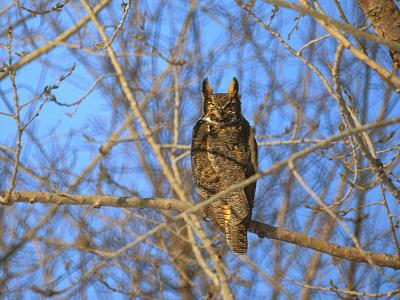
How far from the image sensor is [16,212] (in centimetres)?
479

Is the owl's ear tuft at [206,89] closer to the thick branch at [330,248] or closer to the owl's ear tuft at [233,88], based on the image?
the owl's ear tuft at [233,88]

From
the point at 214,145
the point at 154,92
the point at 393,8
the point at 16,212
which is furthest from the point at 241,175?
the point at 154,92

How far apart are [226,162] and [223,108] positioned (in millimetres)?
325

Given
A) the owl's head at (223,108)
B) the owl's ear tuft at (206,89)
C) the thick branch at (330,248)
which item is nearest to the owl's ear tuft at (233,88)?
the owl's head at (223,108)

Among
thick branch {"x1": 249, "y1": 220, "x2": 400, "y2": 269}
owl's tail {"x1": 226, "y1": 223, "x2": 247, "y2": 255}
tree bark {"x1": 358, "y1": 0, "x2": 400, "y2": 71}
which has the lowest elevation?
thick branch {"x1": 249, "y1": 220, "x2": 400, "y2": 269}

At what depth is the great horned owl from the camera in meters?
3.10

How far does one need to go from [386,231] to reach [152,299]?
2077 mm

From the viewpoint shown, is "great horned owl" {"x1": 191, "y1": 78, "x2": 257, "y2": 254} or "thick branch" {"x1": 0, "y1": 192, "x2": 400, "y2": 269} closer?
"thick branch" {"x1": 0, "y1": 192, "x2": 400, "y2": 269}

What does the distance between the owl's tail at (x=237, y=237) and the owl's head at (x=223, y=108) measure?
61 cm

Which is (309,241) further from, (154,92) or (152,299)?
(154,92)

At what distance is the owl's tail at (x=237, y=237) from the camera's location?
3.08m

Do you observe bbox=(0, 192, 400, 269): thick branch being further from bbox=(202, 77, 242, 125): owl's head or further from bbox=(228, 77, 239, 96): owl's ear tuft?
bbox=(228, 77, 239, 96): owl's ear tuft

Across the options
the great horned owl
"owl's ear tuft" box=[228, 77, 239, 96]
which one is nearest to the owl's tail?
the great horned owl

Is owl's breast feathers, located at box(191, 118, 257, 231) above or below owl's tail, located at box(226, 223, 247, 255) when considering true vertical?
above
